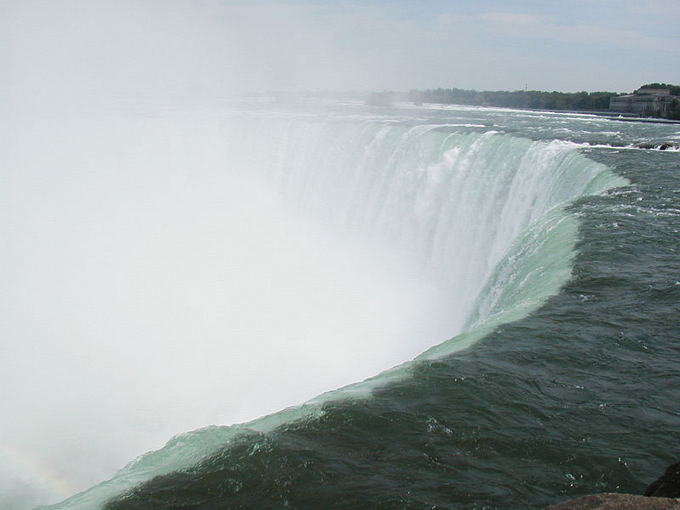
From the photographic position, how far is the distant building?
43.6 m

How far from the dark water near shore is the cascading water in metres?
0.26

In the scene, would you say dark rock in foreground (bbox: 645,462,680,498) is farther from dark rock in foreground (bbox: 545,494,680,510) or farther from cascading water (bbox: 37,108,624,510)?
cascading water (bbox: 37,108,624,510)

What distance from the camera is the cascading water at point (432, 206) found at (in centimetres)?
602

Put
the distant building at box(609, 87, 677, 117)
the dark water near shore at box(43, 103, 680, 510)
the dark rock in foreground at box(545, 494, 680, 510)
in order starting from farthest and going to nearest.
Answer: the distant building at box(609, 87, 677, 117) → the dark water near shore at box(43, 103, 680, 510) → the dark rock in foreground at box(545, 494, 680, 510)

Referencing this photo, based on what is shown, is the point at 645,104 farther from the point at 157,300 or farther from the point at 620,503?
the point at 620,503

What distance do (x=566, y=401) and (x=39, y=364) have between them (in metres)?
11.0

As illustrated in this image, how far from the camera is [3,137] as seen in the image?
2911 cm

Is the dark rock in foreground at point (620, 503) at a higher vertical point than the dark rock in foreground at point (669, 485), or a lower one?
higher

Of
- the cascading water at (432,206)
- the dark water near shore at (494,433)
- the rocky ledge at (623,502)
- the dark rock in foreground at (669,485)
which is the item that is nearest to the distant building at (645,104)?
the cascading water at (432,206)

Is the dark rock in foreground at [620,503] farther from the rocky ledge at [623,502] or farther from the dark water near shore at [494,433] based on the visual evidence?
the dark water near shore at [494,433]

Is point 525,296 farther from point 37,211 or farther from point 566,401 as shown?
point 37,211

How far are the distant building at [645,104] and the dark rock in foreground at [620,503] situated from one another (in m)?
44.4

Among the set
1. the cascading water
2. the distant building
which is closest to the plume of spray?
the cascading water

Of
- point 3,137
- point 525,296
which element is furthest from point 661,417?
point 3,137
